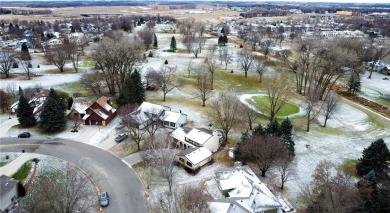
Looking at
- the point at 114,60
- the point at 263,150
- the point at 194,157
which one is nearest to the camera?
the point at 263,150

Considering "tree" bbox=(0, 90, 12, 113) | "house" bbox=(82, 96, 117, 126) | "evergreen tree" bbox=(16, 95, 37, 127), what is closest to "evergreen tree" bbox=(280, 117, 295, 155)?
"house" bbox=(82, 96, 117, 126)

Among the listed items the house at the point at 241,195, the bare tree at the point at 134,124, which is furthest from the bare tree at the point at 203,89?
the house at the point at 241,195

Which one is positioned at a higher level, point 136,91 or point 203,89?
point 136,91

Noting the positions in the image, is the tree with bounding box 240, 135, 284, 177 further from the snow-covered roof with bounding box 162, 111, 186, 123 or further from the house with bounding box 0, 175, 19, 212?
the house with bounding box 0, 175, 19, 212

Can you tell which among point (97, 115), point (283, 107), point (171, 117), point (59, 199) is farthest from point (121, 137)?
point (283, 107)

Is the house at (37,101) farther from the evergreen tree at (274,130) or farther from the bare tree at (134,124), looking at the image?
the evergreen tree at (274,130)

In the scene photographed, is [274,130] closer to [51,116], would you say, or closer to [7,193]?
[7,193]

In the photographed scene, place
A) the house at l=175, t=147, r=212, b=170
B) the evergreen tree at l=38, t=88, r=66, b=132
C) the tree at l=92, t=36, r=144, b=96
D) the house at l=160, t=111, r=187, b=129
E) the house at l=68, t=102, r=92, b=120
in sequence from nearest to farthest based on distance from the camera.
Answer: the house at l=175, t=147, r=212, b=170 < the evergreen tree at l=38, t=88, r=66, b=132 < the house at l=160, t=111, r=187, b=129 < the house at l=68, t=102, r=92, b=120 < the tree at l=92, t=36, r=144, b=96
